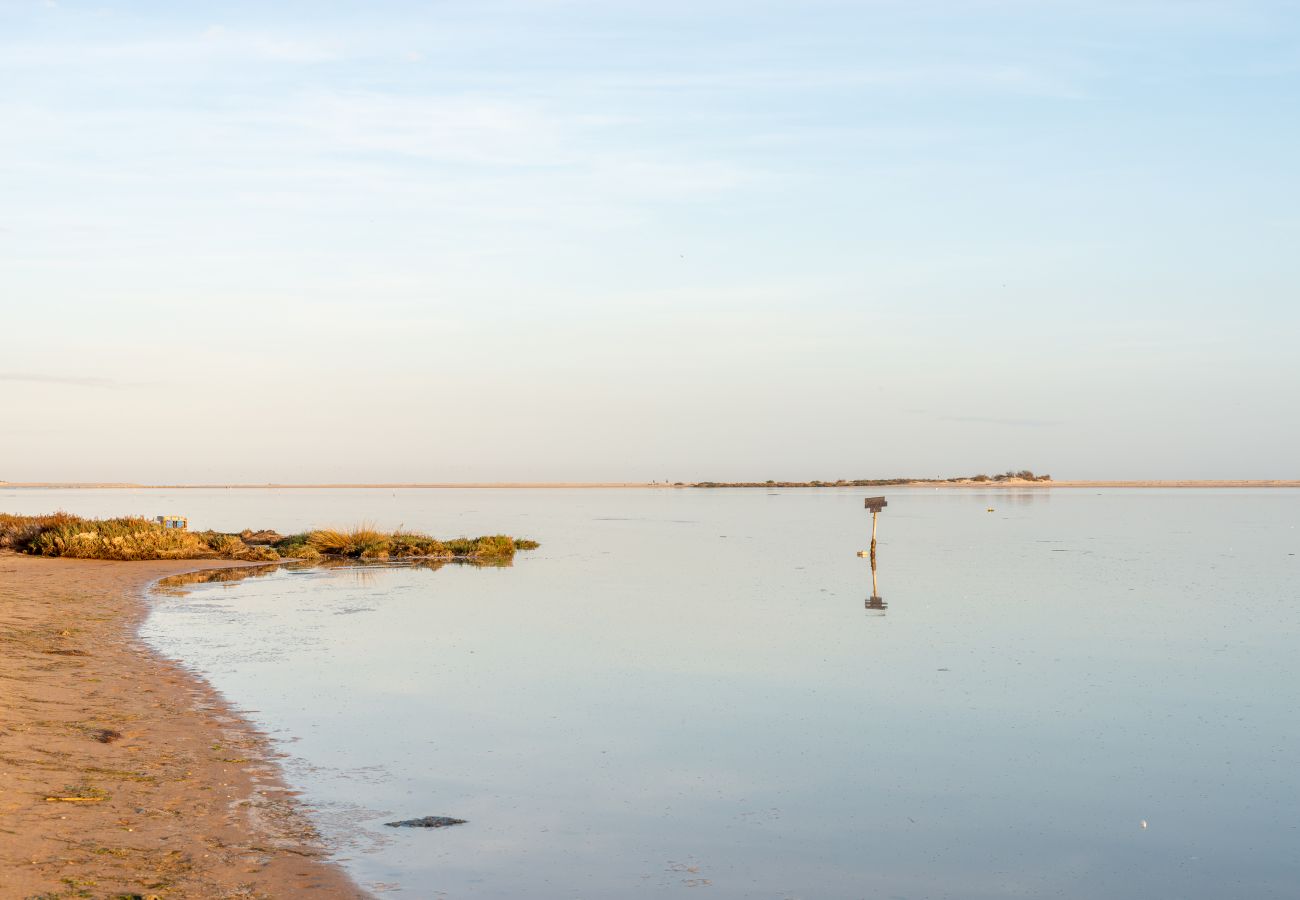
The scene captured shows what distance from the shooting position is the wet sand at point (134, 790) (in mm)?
8789

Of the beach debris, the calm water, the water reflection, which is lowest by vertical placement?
the water reflection

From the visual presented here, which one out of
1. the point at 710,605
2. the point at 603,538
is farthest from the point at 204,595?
the point at 603,538

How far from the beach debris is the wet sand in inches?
35.3

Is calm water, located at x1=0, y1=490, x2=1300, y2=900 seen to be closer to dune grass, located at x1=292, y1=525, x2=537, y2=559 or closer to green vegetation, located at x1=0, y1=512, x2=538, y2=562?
green vegetation, located at x1=0, y1=512, x2=538, y2=562

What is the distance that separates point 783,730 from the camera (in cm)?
1583

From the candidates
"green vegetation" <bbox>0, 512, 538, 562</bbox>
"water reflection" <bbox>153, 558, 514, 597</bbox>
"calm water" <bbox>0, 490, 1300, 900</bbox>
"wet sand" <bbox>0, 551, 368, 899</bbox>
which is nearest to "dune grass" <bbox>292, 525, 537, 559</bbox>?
"green vegetation" <bbox>0, 512, 538, 562</bbox>

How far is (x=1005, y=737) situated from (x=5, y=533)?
43.4 metres

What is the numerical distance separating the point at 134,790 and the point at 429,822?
120 inches

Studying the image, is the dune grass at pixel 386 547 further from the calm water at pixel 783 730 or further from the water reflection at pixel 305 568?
the calm water at pixel 783 730

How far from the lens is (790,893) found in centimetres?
936

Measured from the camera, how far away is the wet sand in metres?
8.79

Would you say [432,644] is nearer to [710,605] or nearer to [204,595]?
[710,605]

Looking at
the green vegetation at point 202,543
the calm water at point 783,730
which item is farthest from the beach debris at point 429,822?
the green vegetation at point 202,543

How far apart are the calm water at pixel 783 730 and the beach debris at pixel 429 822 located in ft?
0.64
